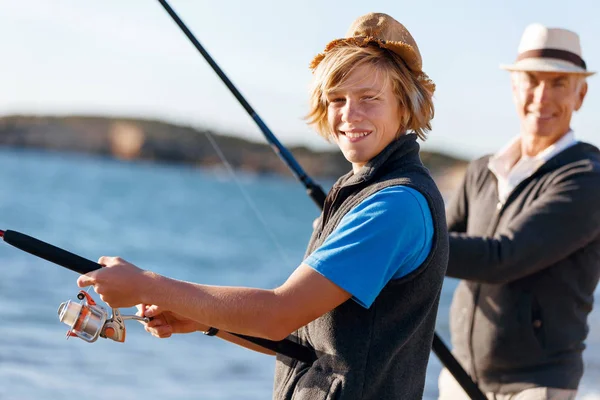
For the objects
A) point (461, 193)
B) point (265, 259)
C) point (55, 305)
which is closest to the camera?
point (461, 193)

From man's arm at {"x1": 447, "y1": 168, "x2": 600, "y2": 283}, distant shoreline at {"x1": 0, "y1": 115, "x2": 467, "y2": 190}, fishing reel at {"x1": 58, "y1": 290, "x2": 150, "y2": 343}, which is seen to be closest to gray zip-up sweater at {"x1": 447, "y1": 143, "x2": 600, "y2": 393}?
man's arm at {"x1": 447, "y1": 168, "x2": 600, "y2": 283}

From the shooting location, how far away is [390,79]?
1983 mm

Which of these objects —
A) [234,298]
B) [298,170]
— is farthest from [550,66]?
[234,298]

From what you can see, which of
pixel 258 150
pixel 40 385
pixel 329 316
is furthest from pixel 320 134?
pixel 258 150

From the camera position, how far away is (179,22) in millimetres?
2924

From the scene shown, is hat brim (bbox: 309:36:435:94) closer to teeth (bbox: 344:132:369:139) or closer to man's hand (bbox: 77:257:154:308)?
teeth (bbox: 344:132:369:139)

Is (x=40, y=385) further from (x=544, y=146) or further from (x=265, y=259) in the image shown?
(x=265, y=259)

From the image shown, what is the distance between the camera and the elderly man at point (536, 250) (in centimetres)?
297

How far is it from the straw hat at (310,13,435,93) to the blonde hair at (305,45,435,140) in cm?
1

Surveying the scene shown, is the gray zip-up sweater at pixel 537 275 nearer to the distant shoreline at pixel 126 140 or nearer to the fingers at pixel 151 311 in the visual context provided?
the fingers at pixel 151 311

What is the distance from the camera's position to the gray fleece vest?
1.85 meters

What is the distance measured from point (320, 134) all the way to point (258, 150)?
1421 inches

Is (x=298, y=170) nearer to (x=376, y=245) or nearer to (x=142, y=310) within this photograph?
(x=142, y=310)

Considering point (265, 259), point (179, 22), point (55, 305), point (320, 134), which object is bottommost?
point (265, 259)
